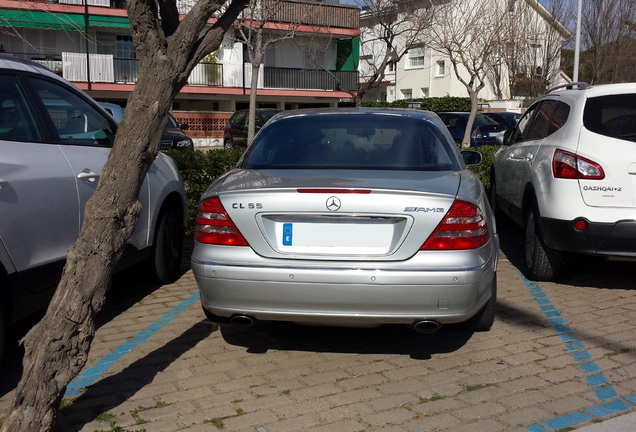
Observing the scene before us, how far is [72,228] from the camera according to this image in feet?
15.6

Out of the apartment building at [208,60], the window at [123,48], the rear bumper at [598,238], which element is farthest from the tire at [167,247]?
the window at [123,48]

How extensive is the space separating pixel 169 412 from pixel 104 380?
0.65 metres

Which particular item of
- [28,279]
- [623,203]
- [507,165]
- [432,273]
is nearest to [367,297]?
[432,273]

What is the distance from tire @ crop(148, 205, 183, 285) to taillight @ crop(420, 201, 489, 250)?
2996 mm

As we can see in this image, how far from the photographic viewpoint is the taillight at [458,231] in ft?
13.3

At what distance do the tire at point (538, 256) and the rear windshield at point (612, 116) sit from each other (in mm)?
942

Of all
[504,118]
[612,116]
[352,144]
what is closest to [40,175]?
[352,144]

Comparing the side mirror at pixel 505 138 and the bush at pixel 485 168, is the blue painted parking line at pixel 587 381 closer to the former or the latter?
the side mirror at pixel 505 138

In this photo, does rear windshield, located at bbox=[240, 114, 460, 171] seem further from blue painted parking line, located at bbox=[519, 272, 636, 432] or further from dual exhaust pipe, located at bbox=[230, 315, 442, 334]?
blue painted parking line, located at bbox=[519, 272, 636, 432]

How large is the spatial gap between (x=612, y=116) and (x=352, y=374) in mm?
3461

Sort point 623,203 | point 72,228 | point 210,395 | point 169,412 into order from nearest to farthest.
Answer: point 169,412
point 210,395
point 72,228
point 623,203

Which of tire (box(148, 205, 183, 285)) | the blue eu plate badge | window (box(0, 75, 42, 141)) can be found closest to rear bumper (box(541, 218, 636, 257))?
the blue eu plate badge

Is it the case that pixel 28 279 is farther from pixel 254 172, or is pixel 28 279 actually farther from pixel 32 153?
pixel 254 172

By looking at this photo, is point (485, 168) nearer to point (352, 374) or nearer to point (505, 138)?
point (505, 138)
